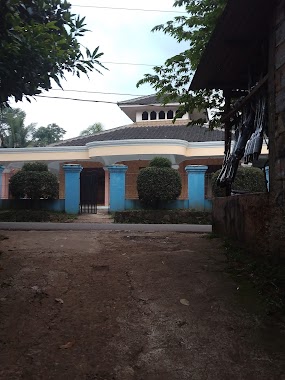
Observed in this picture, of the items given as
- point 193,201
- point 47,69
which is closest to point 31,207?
point 193,201

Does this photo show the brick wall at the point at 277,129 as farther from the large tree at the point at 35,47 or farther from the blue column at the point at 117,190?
the blue column at the point at 117,190

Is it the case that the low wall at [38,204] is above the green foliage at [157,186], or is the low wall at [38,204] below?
below

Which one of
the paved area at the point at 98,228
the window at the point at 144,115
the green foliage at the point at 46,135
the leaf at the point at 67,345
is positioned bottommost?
the leaf at the point at 67,345

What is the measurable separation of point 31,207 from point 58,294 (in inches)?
454

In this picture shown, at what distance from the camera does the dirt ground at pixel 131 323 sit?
234 centimetres

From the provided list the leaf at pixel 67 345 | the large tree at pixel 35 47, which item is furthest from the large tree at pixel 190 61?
the leaf at pixel 67 345

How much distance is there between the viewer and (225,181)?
6145mm

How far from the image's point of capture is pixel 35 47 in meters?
5.18

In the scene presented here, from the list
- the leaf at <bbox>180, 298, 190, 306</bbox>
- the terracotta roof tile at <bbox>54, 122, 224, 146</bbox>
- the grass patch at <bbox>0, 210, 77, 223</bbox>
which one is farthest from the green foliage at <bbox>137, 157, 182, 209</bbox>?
the leaf at <bbox>180, 298, 190, 306</bbox>

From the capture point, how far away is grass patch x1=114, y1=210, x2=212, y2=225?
1274 cm

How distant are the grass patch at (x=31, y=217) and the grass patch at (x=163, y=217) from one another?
2089 millimetres

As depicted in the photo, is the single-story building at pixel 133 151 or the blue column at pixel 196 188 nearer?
the blue column at pixel 196 188

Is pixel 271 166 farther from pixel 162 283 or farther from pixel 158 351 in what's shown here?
pixel 158 351

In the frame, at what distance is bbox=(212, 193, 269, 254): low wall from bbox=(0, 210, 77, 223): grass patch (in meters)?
8.45
